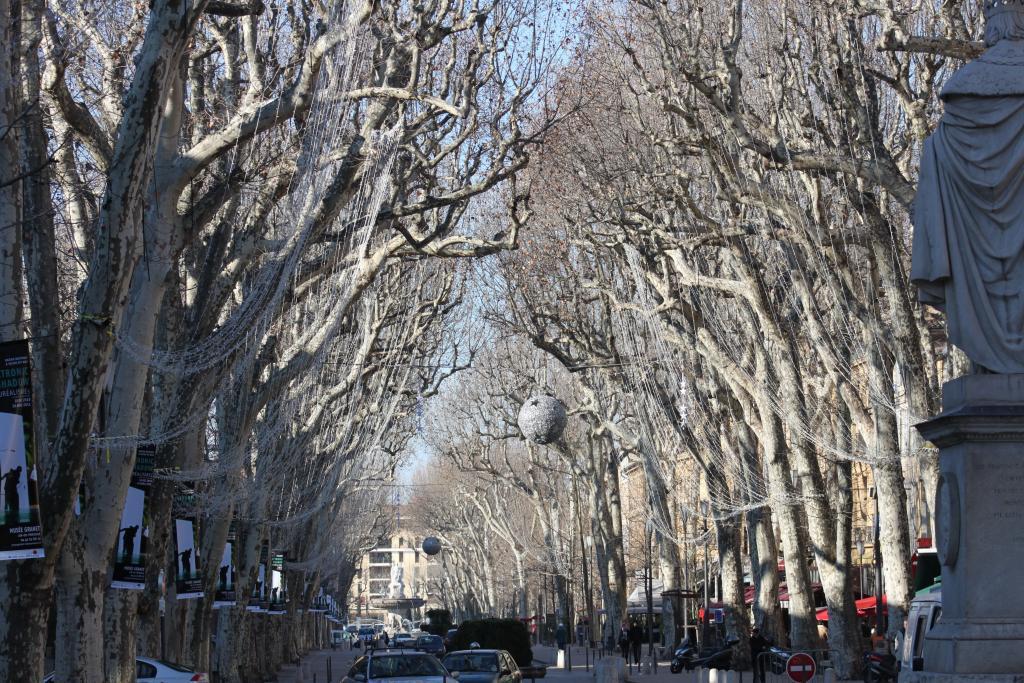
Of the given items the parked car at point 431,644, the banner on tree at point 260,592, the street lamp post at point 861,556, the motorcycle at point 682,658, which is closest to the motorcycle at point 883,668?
the motorcycle at point 682,658

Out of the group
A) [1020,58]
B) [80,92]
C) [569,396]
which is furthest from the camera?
[569,396]

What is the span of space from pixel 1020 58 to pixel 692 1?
13.3 metres

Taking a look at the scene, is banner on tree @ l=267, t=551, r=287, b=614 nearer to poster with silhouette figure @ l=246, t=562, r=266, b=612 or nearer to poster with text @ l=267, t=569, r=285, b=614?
poster with text @ l=267, t=569, r=285, b=614

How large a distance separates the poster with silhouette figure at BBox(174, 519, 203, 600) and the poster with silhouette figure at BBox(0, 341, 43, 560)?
10867 millimetres

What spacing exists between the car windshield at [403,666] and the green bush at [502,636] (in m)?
18.1

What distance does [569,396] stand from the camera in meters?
54.0

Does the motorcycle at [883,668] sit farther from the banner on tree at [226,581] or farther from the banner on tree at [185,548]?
the banner on tree at [226,581]

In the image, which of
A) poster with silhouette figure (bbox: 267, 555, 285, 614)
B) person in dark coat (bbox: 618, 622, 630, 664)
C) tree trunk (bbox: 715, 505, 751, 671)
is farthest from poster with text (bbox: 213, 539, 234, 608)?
person in dark coat (bbox: 618, 622, 630, 664)

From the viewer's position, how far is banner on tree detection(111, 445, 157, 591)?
16.7 metres

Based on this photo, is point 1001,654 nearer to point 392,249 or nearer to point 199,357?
point 199,357

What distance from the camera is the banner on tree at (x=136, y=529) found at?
16.7m

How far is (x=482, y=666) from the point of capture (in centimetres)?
2497

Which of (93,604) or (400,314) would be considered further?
(400,314)

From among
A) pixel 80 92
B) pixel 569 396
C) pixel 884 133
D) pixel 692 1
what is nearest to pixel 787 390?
pixel 884 133
